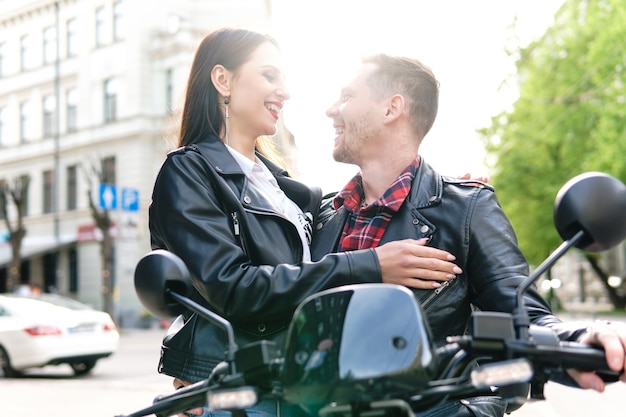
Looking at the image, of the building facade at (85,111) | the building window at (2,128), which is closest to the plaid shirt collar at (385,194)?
the building facade at (85,111)

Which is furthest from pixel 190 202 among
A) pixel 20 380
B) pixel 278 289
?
pixel 20 380

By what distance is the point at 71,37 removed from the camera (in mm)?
36781

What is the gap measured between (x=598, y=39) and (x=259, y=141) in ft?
65.8

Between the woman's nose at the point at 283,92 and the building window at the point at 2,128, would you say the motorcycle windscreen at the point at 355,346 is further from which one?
the building window at the point at 2,128

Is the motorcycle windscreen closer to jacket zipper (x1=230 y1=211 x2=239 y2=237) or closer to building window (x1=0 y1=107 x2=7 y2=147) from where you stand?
jacket zipper (x1=230 y1=211 x2=239 y2=237)

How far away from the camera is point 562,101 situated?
25.6 metres

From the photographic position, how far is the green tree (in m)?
21.1

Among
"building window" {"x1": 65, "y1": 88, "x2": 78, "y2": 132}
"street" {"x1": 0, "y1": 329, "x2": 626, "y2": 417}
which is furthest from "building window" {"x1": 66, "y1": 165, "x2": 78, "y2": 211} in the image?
"street" {"x1": 0, "y1": 329, "x2": 626, "y2": 417}

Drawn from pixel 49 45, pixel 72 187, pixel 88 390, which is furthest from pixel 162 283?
pixel 49 45

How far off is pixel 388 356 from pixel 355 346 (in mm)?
63

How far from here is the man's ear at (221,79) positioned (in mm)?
2893

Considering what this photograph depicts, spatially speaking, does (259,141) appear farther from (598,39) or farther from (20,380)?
(598,39)

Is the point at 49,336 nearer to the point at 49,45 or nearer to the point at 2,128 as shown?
the point at 49,45

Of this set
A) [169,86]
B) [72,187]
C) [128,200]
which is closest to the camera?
[128,200]
